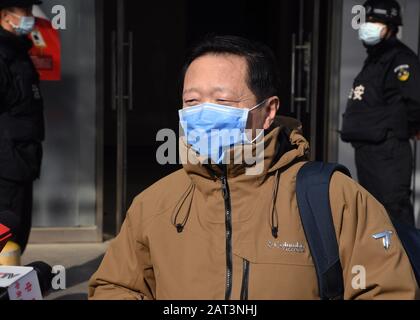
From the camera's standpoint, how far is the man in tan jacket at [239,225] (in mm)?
1689

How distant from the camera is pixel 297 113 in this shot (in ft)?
19.2

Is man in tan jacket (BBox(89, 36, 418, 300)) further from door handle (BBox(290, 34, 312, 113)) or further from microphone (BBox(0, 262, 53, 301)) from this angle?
door handle (BBox(290, 34, 312, 113))

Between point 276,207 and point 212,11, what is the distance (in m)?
9.76

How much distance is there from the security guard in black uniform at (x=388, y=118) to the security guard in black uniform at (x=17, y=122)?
6.63 feet

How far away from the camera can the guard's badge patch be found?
14.4 feet

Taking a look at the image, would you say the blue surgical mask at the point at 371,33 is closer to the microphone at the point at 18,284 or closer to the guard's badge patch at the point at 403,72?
the guard's badge patch at the point at 403,72

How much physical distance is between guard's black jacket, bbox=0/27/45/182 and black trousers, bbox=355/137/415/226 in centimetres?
212

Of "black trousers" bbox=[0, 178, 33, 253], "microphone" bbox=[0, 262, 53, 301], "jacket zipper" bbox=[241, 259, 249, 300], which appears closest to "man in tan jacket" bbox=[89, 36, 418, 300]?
"jacket zipper" bbox=[241, 259, 249, 300]

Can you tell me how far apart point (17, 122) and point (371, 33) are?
2374 millimetres

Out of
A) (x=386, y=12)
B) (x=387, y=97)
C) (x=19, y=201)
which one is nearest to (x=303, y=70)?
(x=386, y=12)

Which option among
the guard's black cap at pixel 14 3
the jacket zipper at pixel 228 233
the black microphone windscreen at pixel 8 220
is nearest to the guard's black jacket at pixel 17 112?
the guard's black cap at pixel 14 3

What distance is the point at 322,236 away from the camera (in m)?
1.69
